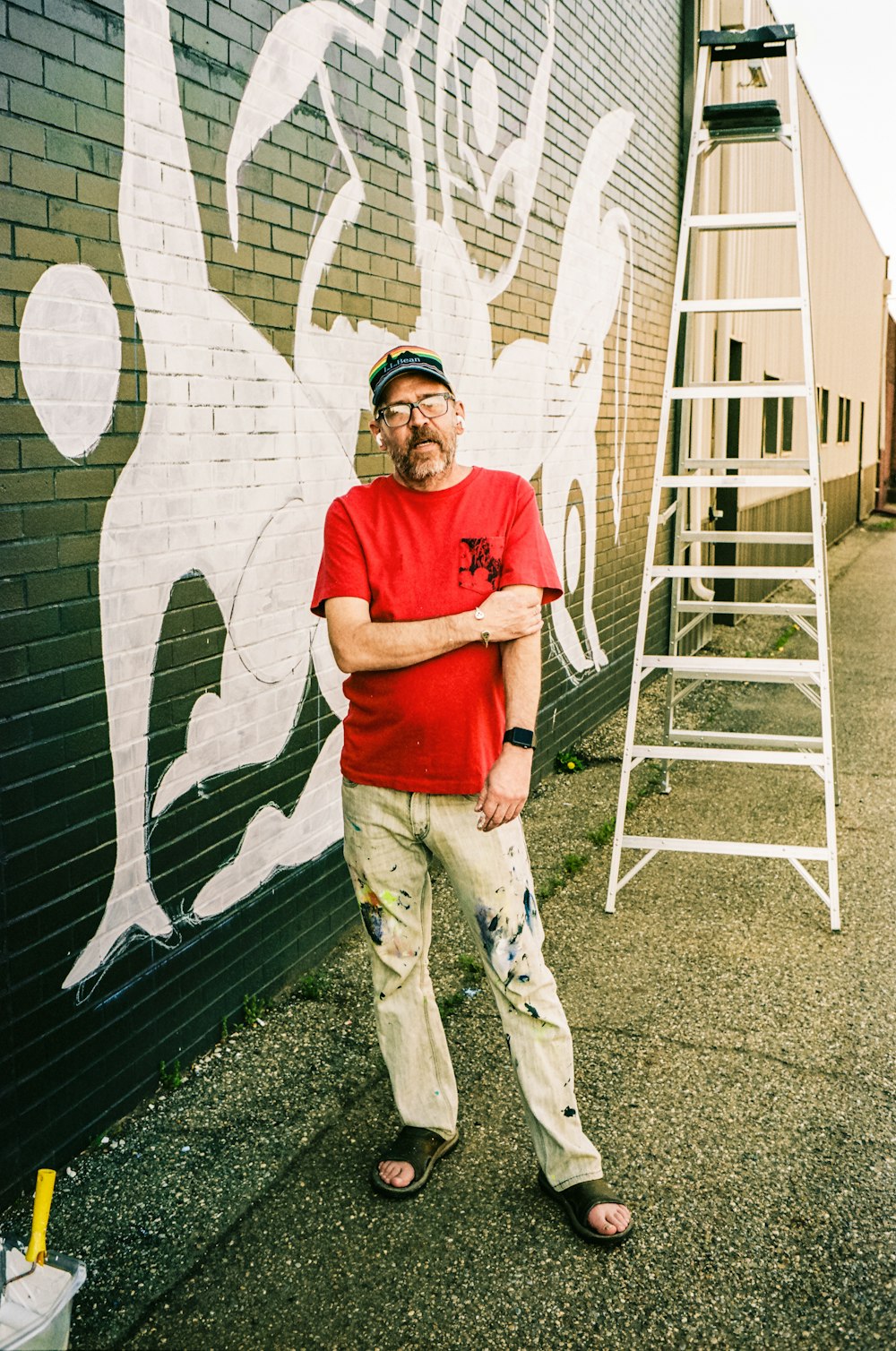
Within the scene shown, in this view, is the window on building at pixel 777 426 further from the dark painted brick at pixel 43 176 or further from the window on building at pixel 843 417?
the dark painted brick at pixel 43 176

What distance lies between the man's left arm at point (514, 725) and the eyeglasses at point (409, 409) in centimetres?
44

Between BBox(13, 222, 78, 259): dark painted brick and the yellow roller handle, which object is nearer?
the yellow roller handle

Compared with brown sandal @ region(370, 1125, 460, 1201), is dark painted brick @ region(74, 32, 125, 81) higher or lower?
higher

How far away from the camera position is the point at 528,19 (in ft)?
19.7

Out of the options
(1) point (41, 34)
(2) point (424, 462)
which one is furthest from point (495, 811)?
(1) point (41, 34)

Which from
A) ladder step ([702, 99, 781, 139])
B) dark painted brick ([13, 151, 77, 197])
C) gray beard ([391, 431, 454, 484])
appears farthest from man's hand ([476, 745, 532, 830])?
ladder step ([702, 99, 781, 139])

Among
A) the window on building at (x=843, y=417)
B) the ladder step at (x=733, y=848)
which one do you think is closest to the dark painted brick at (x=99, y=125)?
the ladder step at (x=733, y=848)

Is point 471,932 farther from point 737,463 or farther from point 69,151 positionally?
point 737,463

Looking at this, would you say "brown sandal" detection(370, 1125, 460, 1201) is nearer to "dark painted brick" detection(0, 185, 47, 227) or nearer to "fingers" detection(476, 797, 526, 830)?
"fingers" detection(476, 797, 526, 830)

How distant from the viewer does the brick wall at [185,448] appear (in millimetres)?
2816

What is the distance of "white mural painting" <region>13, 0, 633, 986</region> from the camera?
3.15 metres

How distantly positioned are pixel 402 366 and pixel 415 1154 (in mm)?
1971

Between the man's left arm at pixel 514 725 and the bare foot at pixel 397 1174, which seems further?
the bare foot at pixel 397 1174

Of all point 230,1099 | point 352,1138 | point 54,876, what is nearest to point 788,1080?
point 352,1138
